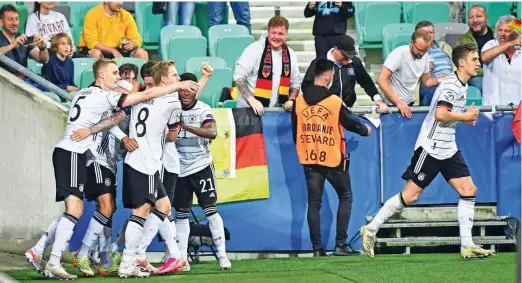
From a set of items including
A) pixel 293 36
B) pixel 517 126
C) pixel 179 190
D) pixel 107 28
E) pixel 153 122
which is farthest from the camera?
pixel 293 36

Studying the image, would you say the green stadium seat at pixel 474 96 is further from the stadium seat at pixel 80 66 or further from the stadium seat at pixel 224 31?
the stadium seat at pixel 80 66

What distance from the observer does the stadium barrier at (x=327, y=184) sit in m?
13.2

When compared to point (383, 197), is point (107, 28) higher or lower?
higher

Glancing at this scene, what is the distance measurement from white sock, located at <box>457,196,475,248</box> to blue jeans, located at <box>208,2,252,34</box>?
526 cm

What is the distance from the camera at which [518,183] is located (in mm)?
13266

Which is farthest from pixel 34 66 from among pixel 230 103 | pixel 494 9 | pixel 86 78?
pixel 494 9

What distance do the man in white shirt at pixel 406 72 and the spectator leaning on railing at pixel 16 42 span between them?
3855 millimetres

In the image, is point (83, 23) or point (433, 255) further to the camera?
point (83, 23)

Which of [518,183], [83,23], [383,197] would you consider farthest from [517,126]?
[83,23]

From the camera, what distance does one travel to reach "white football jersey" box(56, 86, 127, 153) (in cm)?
1116

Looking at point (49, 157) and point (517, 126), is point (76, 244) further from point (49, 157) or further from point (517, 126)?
point (517, 126)

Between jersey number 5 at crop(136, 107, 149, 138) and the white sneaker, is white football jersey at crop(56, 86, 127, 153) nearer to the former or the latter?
jersey number 5 at crop(136, 107, 149, 138)

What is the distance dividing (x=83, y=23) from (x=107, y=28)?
0.46m

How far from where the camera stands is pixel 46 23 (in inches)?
605
